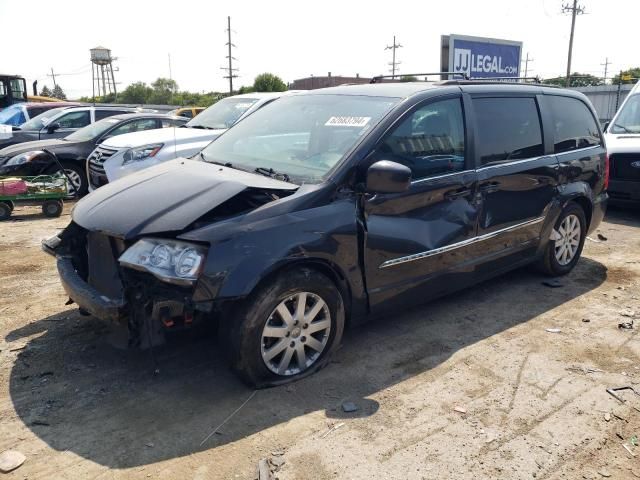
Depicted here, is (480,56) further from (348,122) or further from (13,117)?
(13,117)

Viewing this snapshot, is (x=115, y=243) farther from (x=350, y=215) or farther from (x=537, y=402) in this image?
(x=537, y=402)

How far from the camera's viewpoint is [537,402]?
3.36 m

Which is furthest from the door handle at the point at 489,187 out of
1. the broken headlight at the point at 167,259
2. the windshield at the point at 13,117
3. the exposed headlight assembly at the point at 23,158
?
the windshield at the point at 13,117

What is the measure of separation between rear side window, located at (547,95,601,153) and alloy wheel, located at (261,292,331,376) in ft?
10.1

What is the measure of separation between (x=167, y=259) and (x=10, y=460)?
1.24 meters

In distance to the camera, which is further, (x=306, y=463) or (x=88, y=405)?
(x=88, y=405)

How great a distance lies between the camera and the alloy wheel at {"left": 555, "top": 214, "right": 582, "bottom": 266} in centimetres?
548

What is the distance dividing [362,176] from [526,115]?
7.07ft

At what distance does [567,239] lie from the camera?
5.58 m

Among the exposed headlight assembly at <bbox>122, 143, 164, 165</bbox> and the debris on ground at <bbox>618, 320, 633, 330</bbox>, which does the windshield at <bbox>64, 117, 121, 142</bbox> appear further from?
the debris on ground at <bbox>618, 320, 633, 330</bbox>

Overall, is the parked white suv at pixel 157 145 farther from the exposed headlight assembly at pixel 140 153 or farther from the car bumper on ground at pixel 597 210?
the car bumper on ground at pixel 597 210

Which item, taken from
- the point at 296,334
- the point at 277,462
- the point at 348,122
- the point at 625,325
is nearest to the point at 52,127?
the point at 348,122

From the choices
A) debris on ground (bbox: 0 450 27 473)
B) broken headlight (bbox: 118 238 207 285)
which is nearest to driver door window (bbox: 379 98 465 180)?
broken headlight (bbox: 118 238 207 285)

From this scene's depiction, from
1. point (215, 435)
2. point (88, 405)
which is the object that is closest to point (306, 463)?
point (215, 435)
